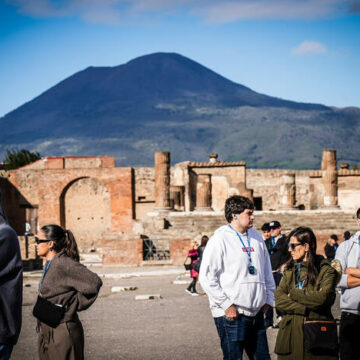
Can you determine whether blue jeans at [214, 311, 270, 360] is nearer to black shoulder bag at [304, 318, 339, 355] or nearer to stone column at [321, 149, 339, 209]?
black shoulder bag at [304, 318, 339, 355]

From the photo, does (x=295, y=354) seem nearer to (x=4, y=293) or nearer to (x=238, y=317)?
(x=238, y=317)

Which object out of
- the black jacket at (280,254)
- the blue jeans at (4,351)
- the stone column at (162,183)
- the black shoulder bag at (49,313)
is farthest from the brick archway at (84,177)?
Answer: the blue jeans at (4,351)

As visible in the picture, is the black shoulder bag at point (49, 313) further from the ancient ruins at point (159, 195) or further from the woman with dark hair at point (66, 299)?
the ancient ruins at point (159, 195)

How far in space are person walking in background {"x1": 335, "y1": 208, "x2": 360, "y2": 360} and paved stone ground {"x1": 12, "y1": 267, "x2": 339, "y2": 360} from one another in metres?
1.75

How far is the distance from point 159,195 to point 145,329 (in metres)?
20.1

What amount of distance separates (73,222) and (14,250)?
30256 mm

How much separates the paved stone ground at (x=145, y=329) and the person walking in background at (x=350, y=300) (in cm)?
175

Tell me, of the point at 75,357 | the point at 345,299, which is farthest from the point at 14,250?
the point at 345,299

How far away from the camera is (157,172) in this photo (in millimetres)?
30094

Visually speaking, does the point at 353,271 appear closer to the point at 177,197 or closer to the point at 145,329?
the point at 145,329

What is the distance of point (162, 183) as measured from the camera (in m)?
29.6

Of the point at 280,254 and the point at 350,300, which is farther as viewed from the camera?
the point at 280,254

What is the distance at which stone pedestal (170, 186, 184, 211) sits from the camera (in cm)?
3275

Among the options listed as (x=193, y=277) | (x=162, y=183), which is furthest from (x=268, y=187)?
(x=193, y=277)
